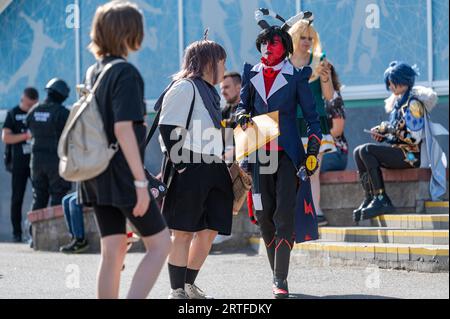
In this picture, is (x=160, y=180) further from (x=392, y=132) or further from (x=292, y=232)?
(x=392, y=132)

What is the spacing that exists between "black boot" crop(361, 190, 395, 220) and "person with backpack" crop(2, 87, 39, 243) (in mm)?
4819

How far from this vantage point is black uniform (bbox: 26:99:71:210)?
11.7 meters

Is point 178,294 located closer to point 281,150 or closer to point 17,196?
point 281,150

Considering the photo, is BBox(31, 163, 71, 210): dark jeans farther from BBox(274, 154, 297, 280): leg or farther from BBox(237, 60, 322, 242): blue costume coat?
BBox(274, 154, 297, 280): leg

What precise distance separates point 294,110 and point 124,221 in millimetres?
2429

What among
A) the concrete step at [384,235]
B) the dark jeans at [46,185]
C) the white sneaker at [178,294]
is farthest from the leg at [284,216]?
the dark jeans at [46,185]

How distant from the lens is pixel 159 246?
5.33m

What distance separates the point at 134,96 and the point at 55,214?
6.61 m

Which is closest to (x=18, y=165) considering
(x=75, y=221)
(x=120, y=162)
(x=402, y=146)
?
(x=75, y=221)

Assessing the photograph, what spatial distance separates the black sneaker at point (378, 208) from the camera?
32.3 ft

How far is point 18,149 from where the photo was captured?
12945 mm

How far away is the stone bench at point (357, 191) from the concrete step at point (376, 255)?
3.41 feet

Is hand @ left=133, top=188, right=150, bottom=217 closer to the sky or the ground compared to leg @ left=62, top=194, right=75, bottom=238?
closer to the sky

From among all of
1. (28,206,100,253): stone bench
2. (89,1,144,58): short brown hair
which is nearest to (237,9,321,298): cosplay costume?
(89,1,144,58): short brown hair
